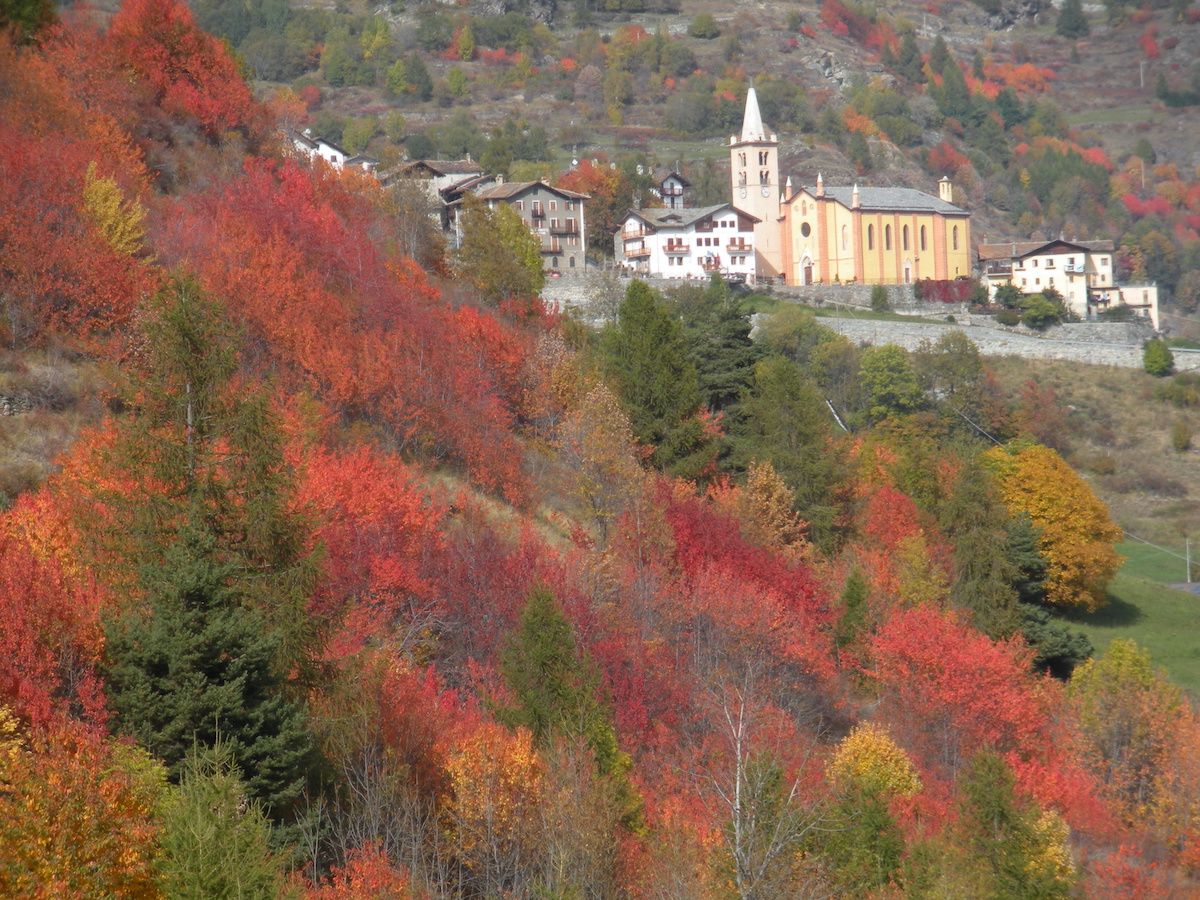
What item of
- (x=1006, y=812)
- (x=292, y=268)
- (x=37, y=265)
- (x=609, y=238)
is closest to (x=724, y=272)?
(x=609, y=238)

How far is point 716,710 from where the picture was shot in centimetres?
2777

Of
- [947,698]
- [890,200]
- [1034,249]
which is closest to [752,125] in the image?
[890,200]

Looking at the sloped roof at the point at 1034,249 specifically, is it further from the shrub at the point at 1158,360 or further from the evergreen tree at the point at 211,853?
the evergreen tree at the point at 211,853

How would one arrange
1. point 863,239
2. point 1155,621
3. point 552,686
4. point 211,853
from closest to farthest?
point 211,853
point 552,686
point 1155,621
point 863,239

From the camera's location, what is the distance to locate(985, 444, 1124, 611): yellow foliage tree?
51.0 metres

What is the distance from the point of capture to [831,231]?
102875mm

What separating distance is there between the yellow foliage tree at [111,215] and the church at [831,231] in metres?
69.5

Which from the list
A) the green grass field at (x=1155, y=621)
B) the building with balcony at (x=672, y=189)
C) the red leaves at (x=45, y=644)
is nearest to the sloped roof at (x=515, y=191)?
the building with balcony at (x=672, y=189)

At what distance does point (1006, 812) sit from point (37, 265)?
2557 cm

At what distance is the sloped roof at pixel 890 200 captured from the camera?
341 ft

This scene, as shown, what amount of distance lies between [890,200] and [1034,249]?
1204 cm

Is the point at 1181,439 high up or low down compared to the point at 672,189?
down

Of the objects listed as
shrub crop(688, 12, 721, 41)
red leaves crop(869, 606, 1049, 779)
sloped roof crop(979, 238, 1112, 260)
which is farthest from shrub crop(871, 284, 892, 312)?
shrub crop(688, 12, 721, 41)

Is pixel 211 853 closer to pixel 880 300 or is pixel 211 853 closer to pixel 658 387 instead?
pixel 658 387
